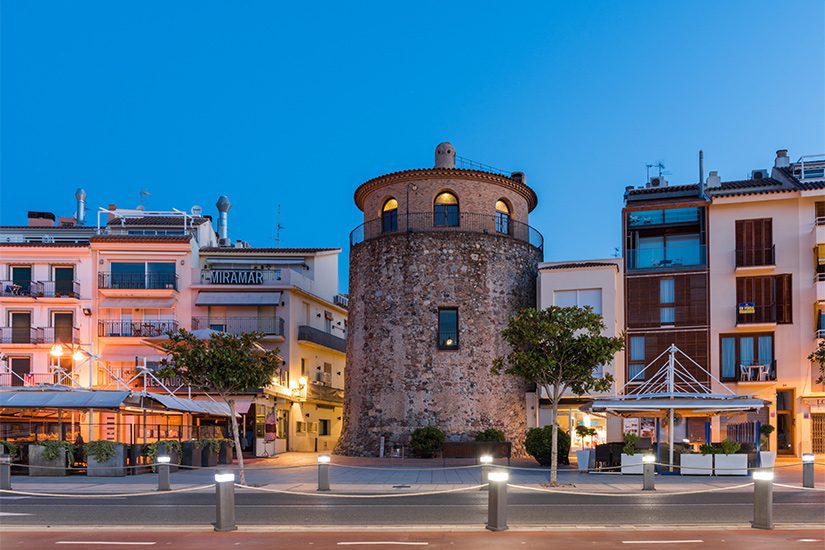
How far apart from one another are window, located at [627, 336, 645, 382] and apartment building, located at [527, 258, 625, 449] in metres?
0.42

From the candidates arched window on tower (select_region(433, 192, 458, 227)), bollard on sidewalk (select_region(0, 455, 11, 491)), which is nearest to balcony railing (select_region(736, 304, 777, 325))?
arched window on tower (select_region(433, 192, 458, 227))

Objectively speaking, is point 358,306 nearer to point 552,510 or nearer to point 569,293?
point 569,293

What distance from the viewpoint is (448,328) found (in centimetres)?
3809

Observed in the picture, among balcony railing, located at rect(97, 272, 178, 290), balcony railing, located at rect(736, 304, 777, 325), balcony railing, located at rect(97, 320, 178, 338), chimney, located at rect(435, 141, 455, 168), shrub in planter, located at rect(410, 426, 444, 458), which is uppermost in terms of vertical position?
chimney, located at rect(435, 141, 455, 168)

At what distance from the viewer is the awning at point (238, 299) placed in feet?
151

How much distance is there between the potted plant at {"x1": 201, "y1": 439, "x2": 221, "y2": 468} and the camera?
104 ft

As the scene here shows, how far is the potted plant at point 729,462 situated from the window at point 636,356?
12230 mm

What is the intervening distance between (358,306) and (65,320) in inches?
717

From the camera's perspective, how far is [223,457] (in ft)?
114

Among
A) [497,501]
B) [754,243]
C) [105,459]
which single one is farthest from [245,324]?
[497,501]

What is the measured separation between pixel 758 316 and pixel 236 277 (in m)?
27.3

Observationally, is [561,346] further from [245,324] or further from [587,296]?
[245,324]

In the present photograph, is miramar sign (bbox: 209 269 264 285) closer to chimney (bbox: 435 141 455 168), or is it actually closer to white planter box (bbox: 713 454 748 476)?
chimney (bbox: 435 141 455 168)

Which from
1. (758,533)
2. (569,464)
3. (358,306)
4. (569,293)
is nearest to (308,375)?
(358,306)
